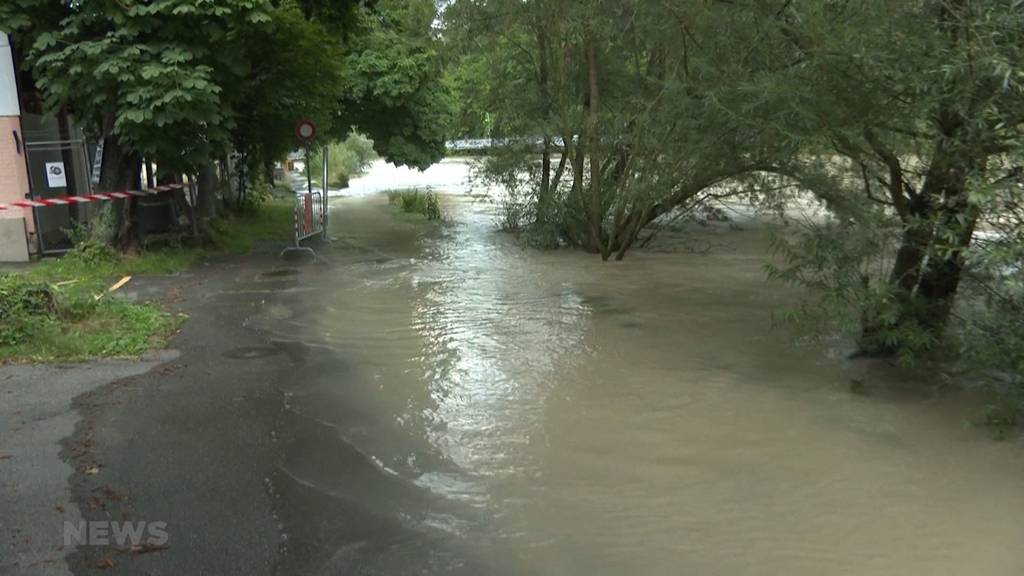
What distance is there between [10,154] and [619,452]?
12.0 m

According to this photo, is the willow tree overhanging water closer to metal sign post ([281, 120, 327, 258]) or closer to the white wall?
metal sign post ([281, 120, 327, 258])

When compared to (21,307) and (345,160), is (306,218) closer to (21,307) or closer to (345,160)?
(21,307)

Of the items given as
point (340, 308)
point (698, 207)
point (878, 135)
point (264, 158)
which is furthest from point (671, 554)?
point (264, 158)

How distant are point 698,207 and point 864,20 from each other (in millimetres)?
7804

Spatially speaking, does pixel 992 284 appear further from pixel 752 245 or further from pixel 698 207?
pixel 752 245

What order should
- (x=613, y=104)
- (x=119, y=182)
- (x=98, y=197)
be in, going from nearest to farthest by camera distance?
1. (x=98, y=197)
2. (x=119, y=182)
3. (x=613, y=104)

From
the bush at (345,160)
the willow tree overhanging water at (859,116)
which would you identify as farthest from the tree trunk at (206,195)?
the bush at (345,160)

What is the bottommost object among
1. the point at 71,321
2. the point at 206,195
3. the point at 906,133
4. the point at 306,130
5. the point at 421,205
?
the point at 421,205

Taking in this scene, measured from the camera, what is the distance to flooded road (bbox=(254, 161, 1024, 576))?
4645 millimetres

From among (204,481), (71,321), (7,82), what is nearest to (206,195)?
(7,82)

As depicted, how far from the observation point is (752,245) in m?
16.9

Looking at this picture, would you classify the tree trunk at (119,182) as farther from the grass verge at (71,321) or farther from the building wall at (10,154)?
the grass verge at (71,321)

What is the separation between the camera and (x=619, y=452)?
602cm

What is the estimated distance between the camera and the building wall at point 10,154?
1287cm
